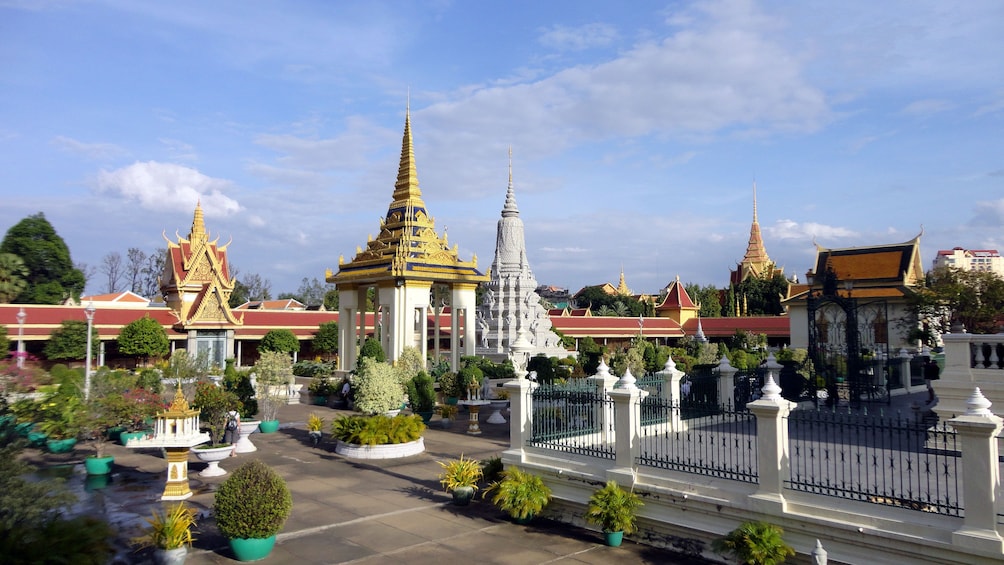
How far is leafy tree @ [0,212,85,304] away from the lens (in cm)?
4750

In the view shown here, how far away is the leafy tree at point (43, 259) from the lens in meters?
47.5

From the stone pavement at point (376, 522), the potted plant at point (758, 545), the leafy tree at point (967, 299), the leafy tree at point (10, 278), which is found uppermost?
the leafy tree at point (10, 278)

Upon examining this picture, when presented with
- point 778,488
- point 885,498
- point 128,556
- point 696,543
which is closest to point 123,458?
point 128,556

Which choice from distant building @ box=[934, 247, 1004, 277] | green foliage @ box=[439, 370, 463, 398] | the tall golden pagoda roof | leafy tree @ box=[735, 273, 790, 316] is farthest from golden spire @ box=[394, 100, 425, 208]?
distant building @ box=[934, 247, 1004, 277]

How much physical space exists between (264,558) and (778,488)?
22.9 ft

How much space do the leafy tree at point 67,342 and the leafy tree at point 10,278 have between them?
9800 millimetres

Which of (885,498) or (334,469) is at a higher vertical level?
(885,498)

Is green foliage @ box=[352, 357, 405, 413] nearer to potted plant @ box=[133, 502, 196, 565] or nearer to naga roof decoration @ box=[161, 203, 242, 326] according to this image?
potted plant @ box=[133, 502, 196, 565]

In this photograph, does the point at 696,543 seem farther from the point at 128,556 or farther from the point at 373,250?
the point at 373,250

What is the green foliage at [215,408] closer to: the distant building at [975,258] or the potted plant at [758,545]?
the potted plant at [758,545]

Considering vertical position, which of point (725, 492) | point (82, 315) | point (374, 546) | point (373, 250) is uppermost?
point (373, 250)

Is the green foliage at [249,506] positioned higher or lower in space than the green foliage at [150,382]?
lower

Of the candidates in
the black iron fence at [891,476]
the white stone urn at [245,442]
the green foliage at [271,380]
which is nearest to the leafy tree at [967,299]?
the black iron fence at [891,476]

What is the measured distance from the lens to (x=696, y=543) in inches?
382
